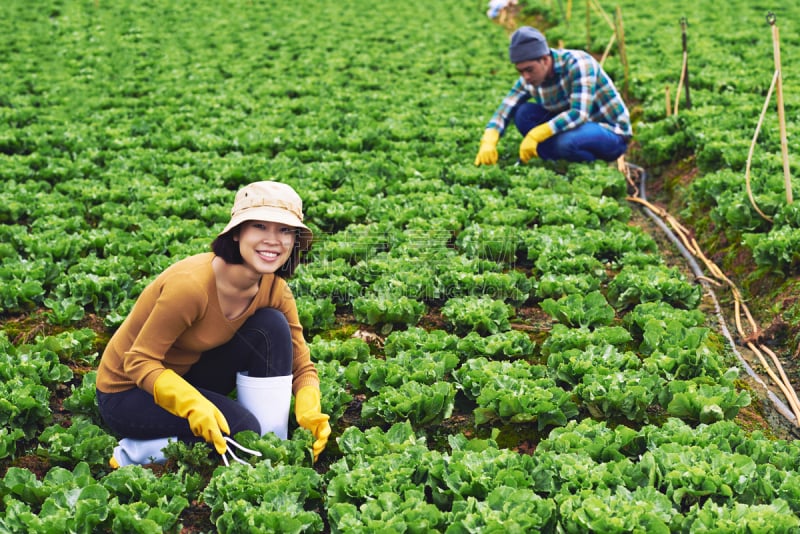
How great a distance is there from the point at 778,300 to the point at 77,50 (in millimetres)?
14553

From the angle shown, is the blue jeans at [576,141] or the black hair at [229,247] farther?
the blue jeans at [576,141]

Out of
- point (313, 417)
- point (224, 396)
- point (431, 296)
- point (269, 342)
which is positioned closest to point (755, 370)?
point (431, 296)

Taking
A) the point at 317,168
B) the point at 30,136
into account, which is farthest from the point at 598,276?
the point at 30,136

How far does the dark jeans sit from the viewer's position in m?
4.24

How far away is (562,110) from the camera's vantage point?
30.2 ft

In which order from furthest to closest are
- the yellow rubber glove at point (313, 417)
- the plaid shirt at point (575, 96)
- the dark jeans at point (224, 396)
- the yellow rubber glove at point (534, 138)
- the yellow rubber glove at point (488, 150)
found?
1. the yellow rubber glove at point (488, 150)
2. the yellow rubber glove at point (534, 138)
3. the plaid shirt at point (575, 96)
4. the yellow rubber glove at point (313, 417)
5. the dark jeans at point (224, 396)

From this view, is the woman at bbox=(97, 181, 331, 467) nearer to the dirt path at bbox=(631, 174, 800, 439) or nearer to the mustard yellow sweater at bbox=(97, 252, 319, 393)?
the mustard yellow sweater at bbox=(97, 252, 319, 393)

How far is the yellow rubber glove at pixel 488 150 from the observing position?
9.11m

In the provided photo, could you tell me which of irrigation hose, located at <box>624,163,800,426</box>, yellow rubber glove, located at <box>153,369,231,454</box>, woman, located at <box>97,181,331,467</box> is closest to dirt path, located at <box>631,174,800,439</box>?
irrigation hose, located at <box>624,163,800,426</box>

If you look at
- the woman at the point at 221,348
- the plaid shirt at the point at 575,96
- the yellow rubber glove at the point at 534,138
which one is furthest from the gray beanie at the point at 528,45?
the woman at the point at 221,348

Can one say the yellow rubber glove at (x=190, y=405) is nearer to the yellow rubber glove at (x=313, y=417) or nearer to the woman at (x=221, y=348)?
the woman at (x=221, y=348)

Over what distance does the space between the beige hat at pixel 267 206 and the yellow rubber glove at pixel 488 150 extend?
17.4 feet

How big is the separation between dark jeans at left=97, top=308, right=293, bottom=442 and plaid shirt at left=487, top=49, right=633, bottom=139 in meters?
5.36

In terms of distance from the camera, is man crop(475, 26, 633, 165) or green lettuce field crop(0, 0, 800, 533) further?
man crop(475, 26, 633, 165)
